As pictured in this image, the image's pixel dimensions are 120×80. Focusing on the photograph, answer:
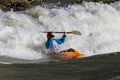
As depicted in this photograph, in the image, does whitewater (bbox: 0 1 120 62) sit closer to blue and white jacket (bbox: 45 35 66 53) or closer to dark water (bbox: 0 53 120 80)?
blue and white jacket (bbox: 45 35 66 53)

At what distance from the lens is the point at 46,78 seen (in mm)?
9570

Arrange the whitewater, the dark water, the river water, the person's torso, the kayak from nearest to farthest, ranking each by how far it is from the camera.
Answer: the dark water → the river water → the kayak → the person's torso → the whitewater

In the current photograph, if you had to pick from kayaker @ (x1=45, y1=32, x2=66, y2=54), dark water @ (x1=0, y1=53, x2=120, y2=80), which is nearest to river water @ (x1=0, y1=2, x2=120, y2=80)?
dark water @ (x1=0, y1=53, x2=120, y2=80)

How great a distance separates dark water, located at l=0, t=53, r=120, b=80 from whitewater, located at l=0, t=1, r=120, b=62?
2775mm

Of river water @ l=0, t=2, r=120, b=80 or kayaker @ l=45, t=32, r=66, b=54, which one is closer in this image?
river water @ l=0, t=2, r=120, b=80

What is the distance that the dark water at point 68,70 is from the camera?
9.45 m

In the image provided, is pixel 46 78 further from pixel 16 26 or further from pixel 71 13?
pixel 71 13

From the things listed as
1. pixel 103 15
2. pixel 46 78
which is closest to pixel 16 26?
pixel 103 15

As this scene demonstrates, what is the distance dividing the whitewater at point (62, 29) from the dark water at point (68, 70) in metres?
2.77

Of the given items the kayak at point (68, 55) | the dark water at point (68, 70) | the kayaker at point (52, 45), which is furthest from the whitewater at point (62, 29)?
the dark water at point (68, 70)

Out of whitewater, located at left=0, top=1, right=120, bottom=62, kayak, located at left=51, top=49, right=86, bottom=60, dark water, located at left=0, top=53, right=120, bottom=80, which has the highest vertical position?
dark water, located at left=0, top=53, right=120, bottom=80

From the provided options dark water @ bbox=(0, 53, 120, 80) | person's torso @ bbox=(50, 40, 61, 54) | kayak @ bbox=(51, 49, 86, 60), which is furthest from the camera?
person's torso @ bbox=(50, 40, 61, 54)

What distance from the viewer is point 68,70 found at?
10414mm

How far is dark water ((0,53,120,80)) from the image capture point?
9445 mm
